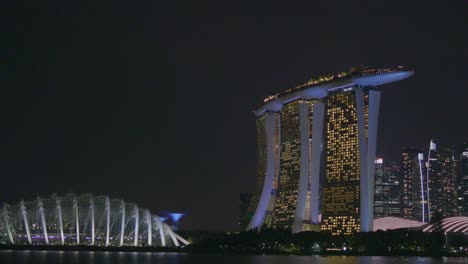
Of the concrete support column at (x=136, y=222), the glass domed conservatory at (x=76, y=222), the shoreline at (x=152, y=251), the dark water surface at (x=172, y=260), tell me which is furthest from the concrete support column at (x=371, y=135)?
the concrete support column at (x=136, y=222)

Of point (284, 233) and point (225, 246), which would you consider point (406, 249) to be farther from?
point (225, 246)

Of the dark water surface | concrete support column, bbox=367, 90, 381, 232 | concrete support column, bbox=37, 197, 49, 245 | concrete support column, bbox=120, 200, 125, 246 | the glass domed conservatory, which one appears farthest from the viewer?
concrete support column, bbox=367, 90, 381, 232

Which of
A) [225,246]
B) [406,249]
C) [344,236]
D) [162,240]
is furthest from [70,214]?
[406,249]

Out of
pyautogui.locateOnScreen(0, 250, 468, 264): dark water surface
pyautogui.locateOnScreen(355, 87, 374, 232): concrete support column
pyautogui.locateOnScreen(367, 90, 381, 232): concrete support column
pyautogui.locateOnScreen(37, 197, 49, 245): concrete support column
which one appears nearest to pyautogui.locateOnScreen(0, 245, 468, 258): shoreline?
pyautogui.locateOnScreen(37, 197, 49, 245): concrete support column

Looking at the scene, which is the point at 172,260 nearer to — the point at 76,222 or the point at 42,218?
the point at 76,222

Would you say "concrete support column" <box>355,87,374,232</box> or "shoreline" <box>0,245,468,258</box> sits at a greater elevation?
"concrete support column" <box>355,87,374,232</box>

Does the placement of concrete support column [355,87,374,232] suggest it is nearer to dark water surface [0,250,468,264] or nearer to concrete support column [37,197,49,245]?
dark water surface [0,250,468,264]

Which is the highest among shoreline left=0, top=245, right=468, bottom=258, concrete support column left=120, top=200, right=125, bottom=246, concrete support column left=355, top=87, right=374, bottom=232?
concrete support column left=355, top=87, right=374, bottom=232

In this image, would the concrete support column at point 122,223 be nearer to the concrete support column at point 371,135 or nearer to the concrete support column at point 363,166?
the concrete support column at point 363,166

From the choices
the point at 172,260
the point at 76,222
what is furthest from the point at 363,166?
the point at 172,260
